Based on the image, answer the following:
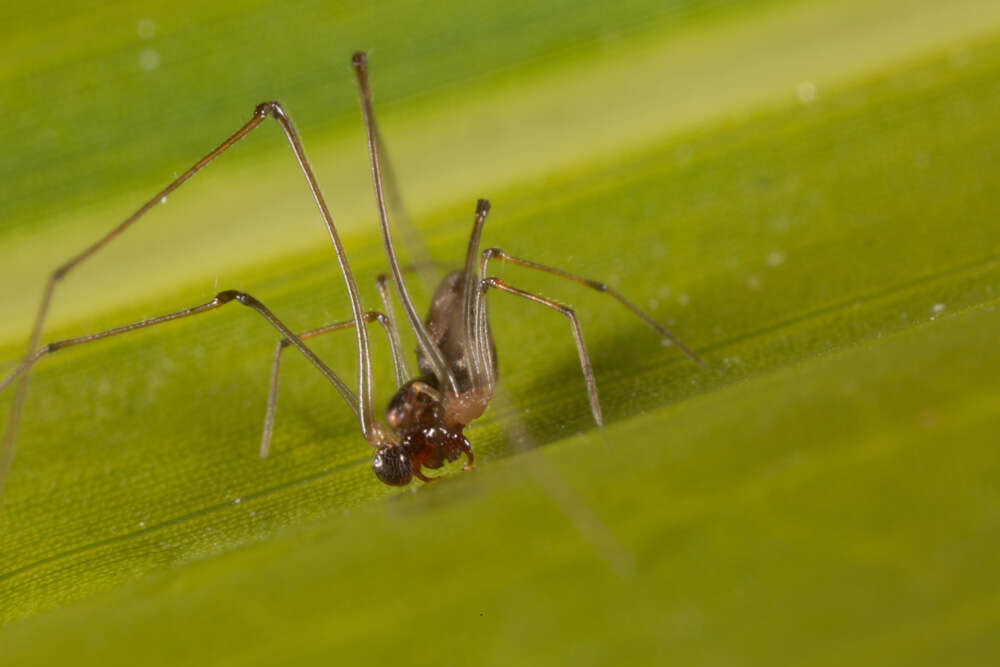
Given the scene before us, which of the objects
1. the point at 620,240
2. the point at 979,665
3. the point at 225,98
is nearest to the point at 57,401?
the point at 225,98

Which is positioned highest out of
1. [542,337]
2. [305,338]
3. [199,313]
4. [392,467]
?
[199,313]

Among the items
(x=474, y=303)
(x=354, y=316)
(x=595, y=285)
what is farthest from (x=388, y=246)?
(x=595, y=285)

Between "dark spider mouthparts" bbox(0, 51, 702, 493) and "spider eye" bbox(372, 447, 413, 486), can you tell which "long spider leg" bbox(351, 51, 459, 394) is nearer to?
"dark spider mouthparts" bbox(0, 51, 702, 493)

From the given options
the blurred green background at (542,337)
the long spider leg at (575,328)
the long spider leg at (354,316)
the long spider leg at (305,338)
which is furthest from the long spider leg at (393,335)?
the long spider leg at (575,328)

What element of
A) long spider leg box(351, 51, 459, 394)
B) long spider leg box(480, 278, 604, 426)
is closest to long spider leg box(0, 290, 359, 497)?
long spider leg box(351, 51, 459, 394)

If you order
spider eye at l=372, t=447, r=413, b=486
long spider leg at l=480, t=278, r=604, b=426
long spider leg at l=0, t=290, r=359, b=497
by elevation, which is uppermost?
long spider leg at l=0, t=290, r=359, b=497

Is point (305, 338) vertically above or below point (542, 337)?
above

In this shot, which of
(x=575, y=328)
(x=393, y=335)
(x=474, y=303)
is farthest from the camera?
(x=393, y=335)

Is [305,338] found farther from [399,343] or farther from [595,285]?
[595,285]
